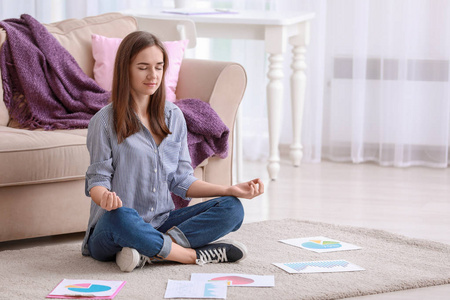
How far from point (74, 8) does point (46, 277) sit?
2569 millimetres

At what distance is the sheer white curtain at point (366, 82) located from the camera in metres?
3.96

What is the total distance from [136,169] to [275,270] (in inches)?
18.8

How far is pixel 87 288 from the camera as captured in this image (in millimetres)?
1929

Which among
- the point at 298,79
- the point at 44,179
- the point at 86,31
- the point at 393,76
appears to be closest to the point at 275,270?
the point at 44,179

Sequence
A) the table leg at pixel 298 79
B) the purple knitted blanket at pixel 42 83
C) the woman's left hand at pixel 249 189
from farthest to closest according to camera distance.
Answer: the table leg at pixel 298 79 < the purple knitted blanket at pixel 42 83 < the woman's left hand at pixel 249 189

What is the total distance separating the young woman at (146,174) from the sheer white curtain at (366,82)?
1987 mm

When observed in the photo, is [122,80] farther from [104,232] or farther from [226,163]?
[226,163]

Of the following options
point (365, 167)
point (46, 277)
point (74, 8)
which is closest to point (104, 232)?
point (46, 277)

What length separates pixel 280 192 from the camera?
334 centimetres

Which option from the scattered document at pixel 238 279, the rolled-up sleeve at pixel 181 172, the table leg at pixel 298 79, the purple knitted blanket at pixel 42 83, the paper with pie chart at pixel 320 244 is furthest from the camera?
the table leg at pixel 298 79

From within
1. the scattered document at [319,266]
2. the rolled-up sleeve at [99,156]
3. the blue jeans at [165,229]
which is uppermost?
the rolled-up sleeve at [99,156]

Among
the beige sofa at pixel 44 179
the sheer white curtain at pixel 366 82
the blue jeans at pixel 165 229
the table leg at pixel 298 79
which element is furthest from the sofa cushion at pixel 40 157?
the sheer white curtain at pixel 366 82

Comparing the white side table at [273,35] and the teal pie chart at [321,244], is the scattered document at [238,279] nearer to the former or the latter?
the teal pie chart at [321,244]

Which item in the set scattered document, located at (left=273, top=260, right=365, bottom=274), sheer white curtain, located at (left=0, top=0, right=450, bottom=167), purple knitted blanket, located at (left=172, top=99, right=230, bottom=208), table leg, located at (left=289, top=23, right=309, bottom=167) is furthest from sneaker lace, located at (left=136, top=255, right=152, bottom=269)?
sheer white curtain, located at (left=0, top=0, right=450, bottom=167)
